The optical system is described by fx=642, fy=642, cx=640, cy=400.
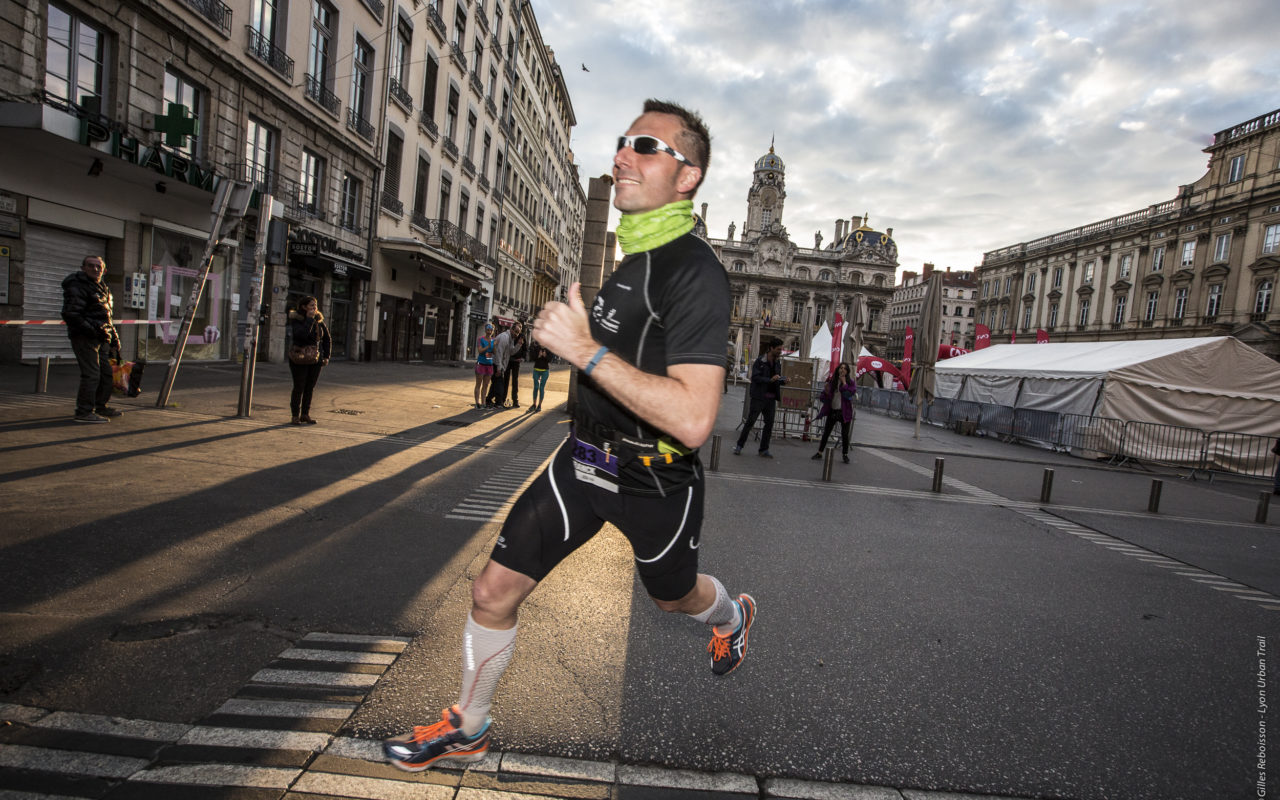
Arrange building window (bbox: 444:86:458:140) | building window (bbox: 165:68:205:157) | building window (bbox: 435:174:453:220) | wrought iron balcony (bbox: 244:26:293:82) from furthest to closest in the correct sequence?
building window (bbox: 435:174:453:220) → building window (bbox: 444:86:458:140) → wrought iron balcony (bbox: 244:26:293:82) → building window (bbox: 165:68:205:157)

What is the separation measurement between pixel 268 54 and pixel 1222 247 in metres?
50.1

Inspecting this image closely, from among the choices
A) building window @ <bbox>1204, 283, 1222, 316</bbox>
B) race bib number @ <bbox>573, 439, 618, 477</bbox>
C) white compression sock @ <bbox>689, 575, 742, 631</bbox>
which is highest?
building window @ <bbox>1204, 283, 1222, 316</bbox>

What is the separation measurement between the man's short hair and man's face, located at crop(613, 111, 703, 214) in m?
0.02

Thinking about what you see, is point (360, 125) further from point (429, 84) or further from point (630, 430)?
point (630, 430)

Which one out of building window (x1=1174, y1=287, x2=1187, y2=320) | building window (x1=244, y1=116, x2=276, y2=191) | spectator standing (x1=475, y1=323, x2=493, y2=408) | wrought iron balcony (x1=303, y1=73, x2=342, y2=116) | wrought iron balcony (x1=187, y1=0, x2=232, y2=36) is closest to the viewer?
spectator standing (x1=475, y1=323, x2=493, y2=408)

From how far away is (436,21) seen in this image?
23.6 meters

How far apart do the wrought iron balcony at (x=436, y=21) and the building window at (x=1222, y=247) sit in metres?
45.1

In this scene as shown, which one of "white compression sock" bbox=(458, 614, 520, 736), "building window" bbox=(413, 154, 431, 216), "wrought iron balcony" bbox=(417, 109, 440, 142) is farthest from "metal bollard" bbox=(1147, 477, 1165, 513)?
"wrought iron balcony" bbox=(417, 109, 440, 142)

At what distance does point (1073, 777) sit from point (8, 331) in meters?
14.6

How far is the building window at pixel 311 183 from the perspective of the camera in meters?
17.6

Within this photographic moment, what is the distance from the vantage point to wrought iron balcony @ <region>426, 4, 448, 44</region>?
23.1 m

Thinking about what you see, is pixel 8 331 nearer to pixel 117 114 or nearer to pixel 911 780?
pixel 117 114

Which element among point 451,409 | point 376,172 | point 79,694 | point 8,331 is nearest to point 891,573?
point 79,694

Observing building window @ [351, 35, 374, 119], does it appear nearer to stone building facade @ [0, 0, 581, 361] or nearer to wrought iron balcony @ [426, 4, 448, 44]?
stone building facade @ [0, 0, 581, 361]
